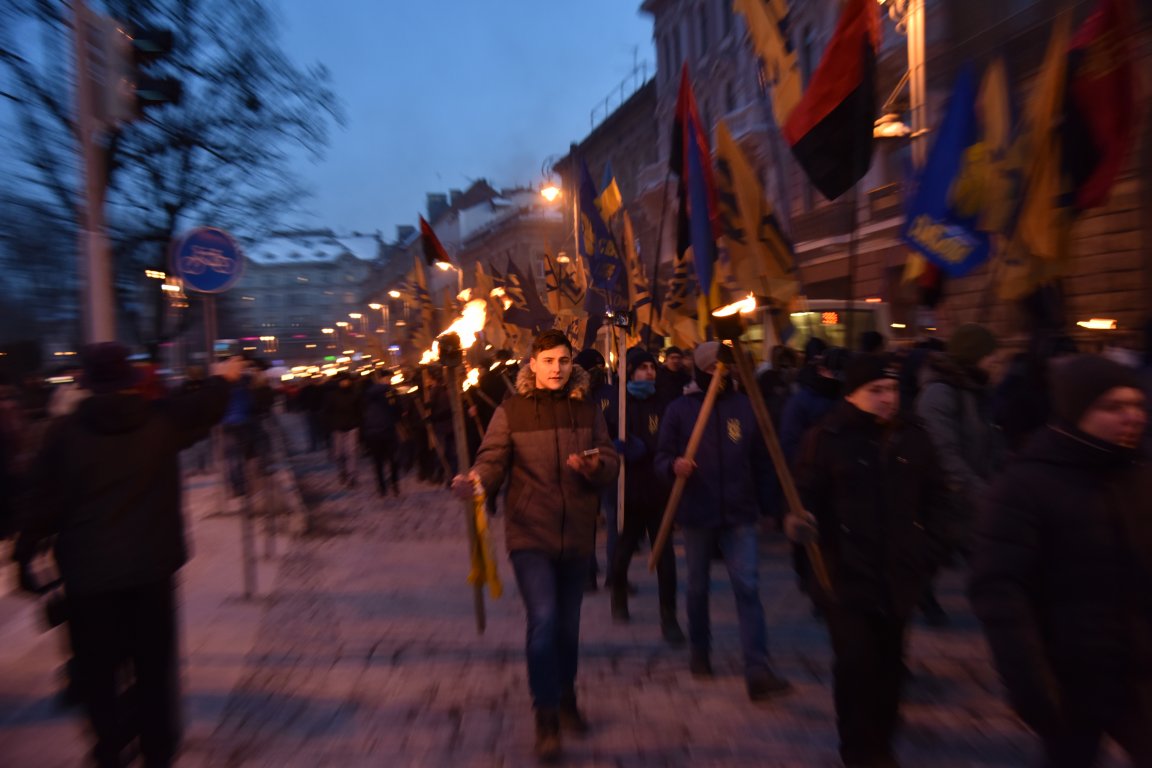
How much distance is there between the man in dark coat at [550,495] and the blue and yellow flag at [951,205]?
11.2 ft

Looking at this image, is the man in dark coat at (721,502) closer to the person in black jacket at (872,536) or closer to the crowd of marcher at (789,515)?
the crowd of marcher at (789,515)

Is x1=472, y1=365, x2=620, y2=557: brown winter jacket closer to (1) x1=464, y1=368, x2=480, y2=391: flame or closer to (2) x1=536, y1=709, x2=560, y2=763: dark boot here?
(2) x1=536, y1=709, x2=560, y2=763: dark boot

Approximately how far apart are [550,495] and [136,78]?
516cm

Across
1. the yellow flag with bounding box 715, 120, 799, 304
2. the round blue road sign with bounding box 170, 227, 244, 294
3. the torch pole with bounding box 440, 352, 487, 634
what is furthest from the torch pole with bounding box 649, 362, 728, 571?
the round blue road sign with bounding box 170, 227, 244, 294

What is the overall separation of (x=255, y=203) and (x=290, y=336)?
225 ft

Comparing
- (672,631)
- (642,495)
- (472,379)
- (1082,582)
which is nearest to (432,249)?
(472,379)

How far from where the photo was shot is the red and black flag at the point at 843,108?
18.4 ft

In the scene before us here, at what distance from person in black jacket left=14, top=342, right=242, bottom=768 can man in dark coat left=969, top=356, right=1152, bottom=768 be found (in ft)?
10.8

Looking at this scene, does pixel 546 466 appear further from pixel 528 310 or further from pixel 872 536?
pixel 528 310

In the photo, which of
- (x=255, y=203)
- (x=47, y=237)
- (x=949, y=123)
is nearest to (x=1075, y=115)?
(x=949, y=123)

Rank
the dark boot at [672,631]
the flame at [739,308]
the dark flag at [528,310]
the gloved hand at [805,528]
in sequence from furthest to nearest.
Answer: the dark flag at [528,310] < the dark boot at [672,631] < the flame at [739,308] < the gloved hand at [805,528]

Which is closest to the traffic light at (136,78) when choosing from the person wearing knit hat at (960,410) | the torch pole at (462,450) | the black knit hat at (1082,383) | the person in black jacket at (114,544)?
the torch pole at (462,450)

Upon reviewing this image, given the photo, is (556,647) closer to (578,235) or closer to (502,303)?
(578,235)

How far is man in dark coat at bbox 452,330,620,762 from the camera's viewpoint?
450cm
